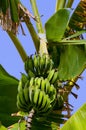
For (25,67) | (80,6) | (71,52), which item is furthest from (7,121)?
(80,6)

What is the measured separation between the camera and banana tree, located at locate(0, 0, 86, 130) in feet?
5.43

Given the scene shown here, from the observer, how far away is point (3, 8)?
1.98 metres

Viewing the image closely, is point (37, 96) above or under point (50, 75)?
under

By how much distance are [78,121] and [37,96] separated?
21 centimetres

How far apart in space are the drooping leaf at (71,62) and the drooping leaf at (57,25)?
8 centimetres

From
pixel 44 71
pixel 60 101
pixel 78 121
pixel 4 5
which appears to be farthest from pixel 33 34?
pixel 78 121

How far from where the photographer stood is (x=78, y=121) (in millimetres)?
1690

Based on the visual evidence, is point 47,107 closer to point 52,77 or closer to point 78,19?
point 52,77

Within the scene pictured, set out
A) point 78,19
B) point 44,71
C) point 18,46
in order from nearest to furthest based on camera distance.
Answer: point 44,71, point 18,46, point 78,19

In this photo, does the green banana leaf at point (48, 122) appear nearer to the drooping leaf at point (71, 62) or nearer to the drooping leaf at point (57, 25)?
the drooping leaf at point (71, 62)

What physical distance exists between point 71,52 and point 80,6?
0.30m

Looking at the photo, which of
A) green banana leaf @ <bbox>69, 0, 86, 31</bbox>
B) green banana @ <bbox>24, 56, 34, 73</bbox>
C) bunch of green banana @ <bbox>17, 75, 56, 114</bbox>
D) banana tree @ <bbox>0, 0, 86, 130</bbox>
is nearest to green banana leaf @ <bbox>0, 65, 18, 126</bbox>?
banana tree @ <bbox>0, 0, 86, 130</bbox>

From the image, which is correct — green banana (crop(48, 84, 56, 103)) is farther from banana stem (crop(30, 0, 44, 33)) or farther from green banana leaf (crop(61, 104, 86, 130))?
banana stem (crop(30, 0, 44, 33))

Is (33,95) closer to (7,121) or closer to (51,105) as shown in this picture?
(51,105)
